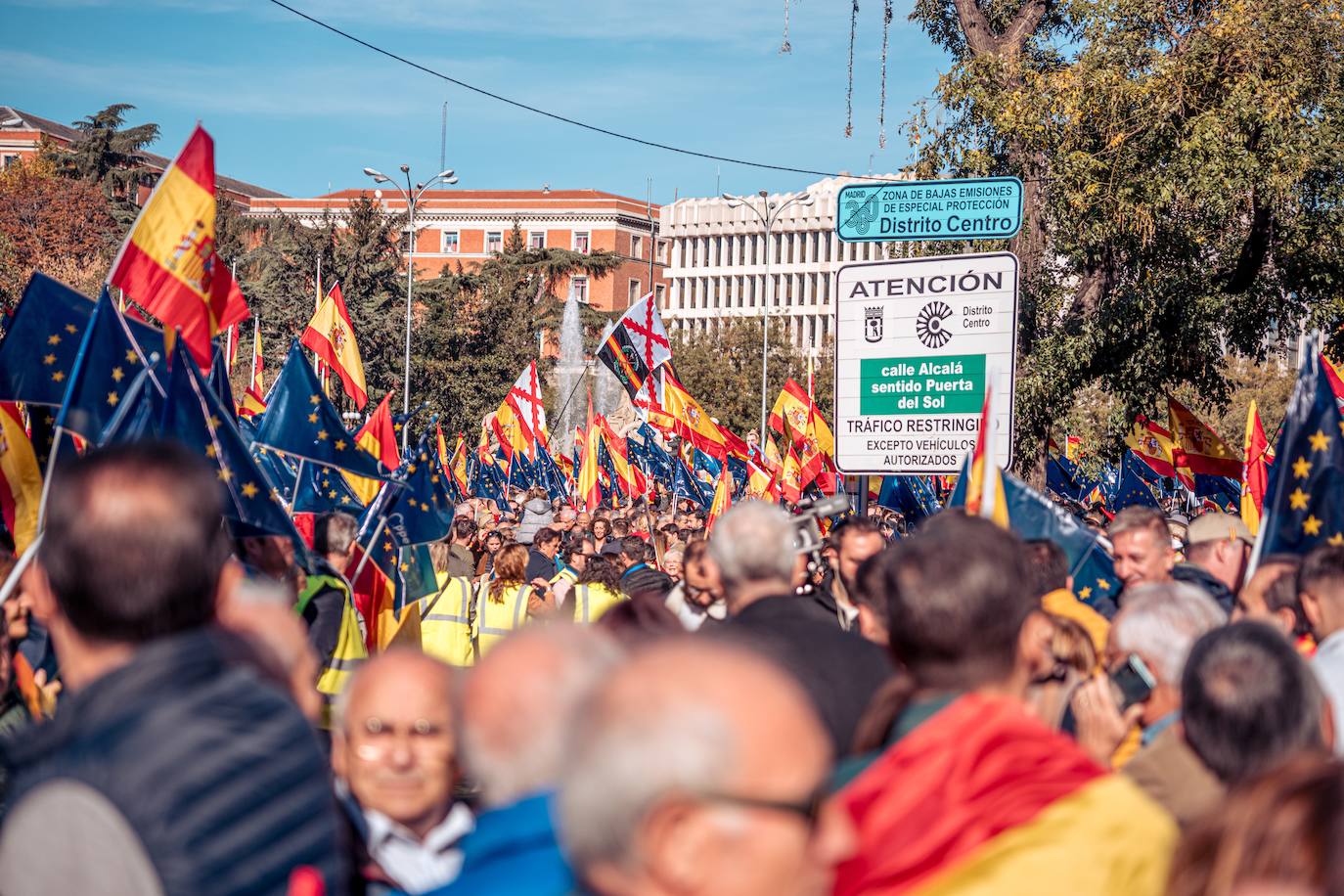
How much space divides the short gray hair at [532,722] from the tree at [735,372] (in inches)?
2537

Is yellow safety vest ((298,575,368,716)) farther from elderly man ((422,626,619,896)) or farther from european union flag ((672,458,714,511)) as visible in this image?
european union flag ((672,458,714,511))

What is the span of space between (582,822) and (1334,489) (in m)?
5.35

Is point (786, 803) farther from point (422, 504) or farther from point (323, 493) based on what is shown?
point (323, 493)

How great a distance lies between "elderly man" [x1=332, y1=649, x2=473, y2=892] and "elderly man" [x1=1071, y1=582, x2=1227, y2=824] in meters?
1.57

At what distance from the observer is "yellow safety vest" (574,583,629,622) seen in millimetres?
9227

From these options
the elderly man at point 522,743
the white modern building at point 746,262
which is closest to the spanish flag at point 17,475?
the elderly man at point 522,743

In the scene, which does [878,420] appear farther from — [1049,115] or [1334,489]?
[1049,115]

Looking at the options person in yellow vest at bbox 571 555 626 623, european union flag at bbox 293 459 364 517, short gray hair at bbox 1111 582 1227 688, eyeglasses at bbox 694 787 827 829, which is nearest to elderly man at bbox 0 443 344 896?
eyeglasses at bbox 694 787 827 829

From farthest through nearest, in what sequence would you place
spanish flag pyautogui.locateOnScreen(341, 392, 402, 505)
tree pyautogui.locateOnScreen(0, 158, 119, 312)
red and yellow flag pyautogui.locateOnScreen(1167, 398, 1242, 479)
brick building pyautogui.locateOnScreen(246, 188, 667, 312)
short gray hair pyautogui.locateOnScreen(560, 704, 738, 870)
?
brick building pyautogui.locateOnScreen(246, 188, 667, 312), tree pyautogui.locateOnScreen(0, 158, 119, 312), red and yellow flag pyautogui.locateOnScreen(1167, 398, 1242, 479), spanish flag pyautogui.locateOnScreen(341, 392, 402, 505), short gray hair pyautogui.locateOnScreen(560, 704, 738, 870)

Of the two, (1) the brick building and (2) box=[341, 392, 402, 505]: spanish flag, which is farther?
(1) the brick building

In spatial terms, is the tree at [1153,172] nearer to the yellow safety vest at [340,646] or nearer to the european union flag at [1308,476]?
the european union flag at [1308,476]

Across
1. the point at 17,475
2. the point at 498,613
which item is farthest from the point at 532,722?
the point at 498,613

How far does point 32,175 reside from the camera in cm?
6875

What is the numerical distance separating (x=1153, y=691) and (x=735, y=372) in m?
65.9
